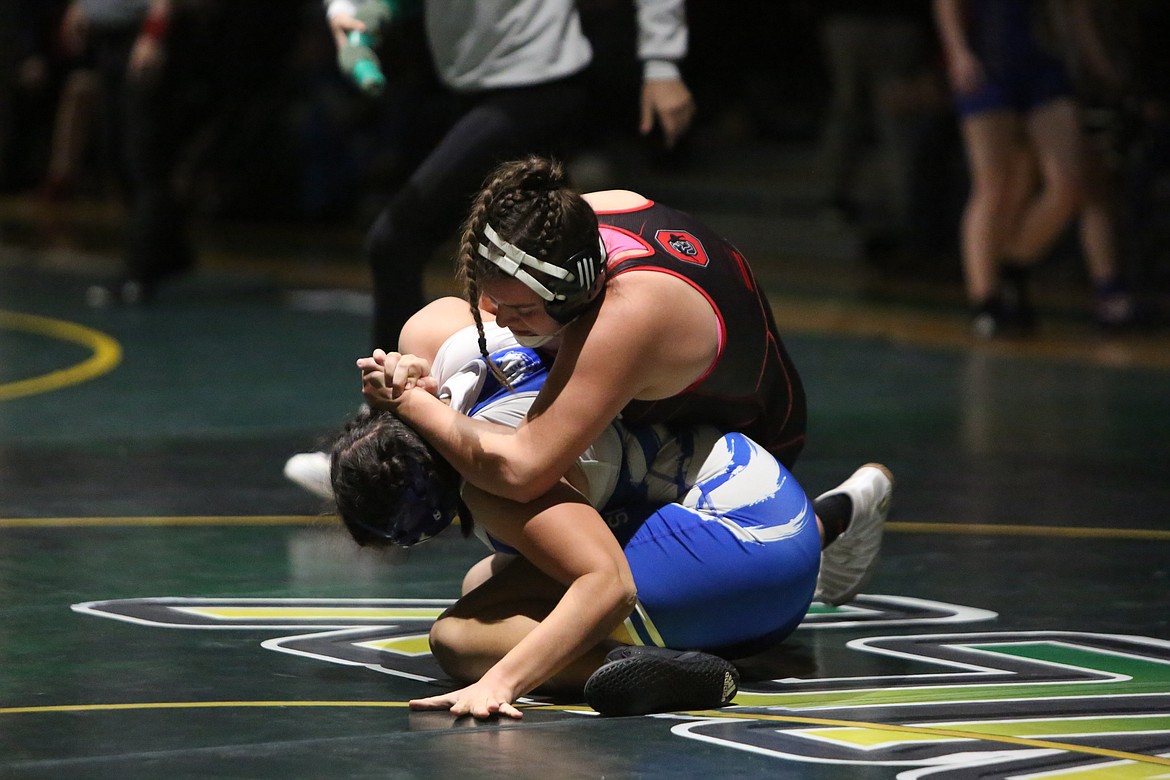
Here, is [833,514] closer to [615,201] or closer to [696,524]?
[696,524]

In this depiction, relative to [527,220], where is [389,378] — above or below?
below

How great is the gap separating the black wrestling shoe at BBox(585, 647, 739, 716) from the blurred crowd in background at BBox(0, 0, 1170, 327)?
6.21 metres

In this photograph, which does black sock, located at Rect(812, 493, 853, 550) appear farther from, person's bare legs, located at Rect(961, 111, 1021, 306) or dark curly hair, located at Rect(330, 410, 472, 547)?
person's bare legs, located at Rect(961, 111, 1021, 306)

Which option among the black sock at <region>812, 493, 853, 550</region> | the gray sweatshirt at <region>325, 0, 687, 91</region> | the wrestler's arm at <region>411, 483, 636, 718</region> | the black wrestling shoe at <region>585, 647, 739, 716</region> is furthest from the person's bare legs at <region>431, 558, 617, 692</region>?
the gray sweatshirt at <region>325, 0, 687, 91</region>

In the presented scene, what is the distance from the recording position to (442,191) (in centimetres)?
521

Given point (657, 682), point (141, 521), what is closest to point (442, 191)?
point (141, 521)

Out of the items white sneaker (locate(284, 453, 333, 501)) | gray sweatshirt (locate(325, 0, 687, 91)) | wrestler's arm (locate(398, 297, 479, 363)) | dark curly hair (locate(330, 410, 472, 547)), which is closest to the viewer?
dark curly hair (locate(330, 410, 472, 547))

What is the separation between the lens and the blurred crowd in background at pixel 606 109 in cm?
956

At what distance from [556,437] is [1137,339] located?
228 inches

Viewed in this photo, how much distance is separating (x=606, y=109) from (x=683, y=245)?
22.0 ft

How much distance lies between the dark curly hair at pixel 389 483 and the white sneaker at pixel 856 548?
0.95 metres

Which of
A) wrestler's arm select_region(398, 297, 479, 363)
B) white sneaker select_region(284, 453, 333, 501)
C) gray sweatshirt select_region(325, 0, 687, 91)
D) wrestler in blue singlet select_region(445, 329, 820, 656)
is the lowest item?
white sneaker select_region(284, 453, 333, 501)

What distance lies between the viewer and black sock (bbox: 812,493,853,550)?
4012 millimetres

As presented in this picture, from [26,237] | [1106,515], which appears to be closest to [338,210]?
[26,237]
